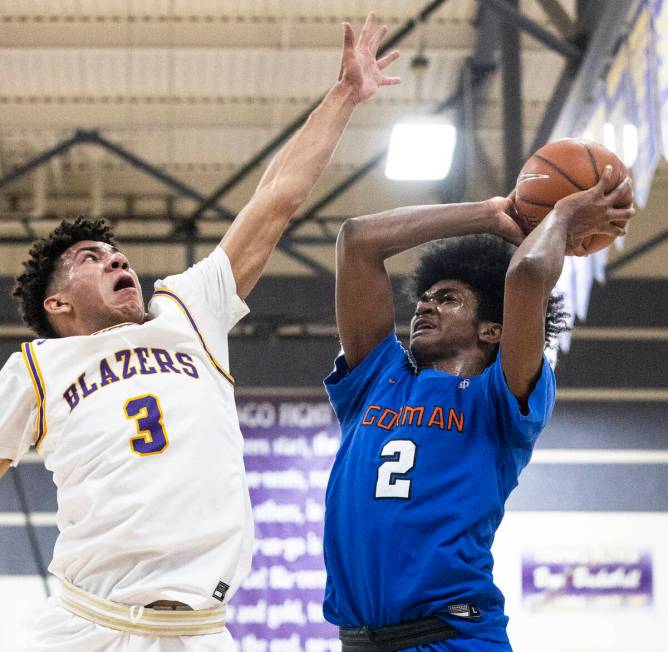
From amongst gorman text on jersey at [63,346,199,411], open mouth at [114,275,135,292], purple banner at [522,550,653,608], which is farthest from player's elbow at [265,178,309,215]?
purple banner at [522,550,653,608]

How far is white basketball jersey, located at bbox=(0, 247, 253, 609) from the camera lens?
→ 3.08 metres

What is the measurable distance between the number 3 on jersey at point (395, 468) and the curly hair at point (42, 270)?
114 centimetres

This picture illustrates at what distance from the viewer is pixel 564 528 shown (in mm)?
10766

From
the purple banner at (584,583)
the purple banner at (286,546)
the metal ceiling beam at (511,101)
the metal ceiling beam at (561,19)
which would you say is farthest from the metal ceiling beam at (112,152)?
the purple banner at (584,583)

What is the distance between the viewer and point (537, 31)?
7355 millimetres

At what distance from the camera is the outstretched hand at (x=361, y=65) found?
3.95 m

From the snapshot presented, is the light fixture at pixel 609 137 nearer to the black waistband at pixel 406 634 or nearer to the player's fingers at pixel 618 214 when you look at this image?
the player's fingers at pixel 618 214

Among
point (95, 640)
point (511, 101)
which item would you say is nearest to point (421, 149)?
point (511, 101)

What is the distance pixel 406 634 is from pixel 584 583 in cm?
773

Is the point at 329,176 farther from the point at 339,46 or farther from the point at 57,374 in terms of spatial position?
the point at 57,374

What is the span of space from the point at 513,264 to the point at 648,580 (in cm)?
797

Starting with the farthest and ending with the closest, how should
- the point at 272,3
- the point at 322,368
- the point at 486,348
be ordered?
the point at 322,368, the point at 272,3, the point at 486,348

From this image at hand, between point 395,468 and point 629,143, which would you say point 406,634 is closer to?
point 395,468

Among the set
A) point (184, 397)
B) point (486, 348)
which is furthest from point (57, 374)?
point (486, 348)
